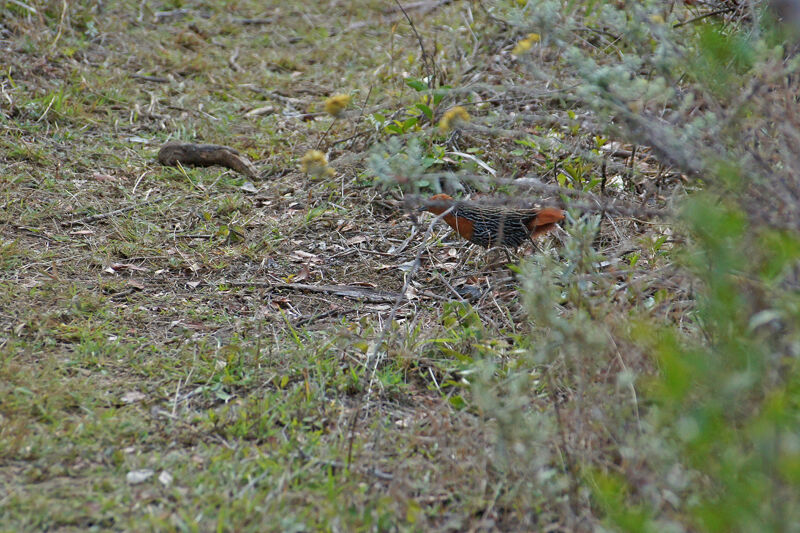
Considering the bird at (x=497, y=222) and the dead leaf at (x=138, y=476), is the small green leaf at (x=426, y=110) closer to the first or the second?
the bird at (x=497, y=222)

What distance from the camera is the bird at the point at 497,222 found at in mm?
3701

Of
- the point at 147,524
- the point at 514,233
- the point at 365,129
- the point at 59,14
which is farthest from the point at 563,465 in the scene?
the point at 59,14

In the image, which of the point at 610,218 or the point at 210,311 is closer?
the point at 210,311

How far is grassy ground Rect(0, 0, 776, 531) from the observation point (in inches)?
98.2

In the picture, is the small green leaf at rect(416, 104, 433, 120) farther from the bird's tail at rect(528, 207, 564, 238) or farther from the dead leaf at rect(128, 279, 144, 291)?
the dead leaf at rect(128, 279, 144, 291)

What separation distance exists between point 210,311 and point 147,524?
1447 mm

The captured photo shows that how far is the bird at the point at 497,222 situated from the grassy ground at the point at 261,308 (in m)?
0.24

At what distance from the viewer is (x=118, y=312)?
3.60m

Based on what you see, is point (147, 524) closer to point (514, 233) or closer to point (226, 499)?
point (226, 499)

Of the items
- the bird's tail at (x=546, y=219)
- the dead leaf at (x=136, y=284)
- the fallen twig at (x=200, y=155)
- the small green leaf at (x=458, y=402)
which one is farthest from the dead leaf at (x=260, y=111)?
the small green leaf at (x=458, y=402)

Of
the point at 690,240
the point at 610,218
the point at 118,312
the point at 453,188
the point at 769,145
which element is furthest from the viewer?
the point at 453,188

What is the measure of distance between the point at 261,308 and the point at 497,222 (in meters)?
1.25

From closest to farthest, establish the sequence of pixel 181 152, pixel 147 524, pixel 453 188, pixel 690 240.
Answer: pixel 147 524, pixel 690 240, pixel 453 188, pixel 181 152

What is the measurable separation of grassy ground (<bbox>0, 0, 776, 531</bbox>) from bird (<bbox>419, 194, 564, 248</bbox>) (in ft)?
0.78
